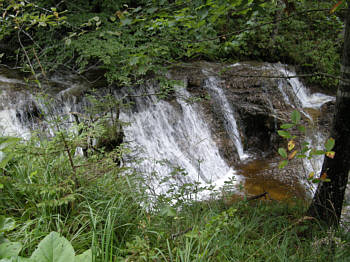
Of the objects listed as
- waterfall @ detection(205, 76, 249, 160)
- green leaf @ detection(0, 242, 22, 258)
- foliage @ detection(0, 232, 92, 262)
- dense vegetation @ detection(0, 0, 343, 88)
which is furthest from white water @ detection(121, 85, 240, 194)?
foliage @ detection(0, 232, 92, 262)

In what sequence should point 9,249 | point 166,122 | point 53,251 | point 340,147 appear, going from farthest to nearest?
point 166,122 → point 340,147 → point 9,249 → point 53,251

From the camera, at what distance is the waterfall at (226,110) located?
24.6ft

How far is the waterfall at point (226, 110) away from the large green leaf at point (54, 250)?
659 cm

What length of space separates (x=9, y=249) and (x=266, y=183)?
554cm

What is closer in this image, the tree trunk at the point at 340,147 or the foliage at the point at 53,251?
the foliage at the point at 53,251

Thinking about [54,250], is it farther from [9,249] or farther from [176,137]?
[176,137]

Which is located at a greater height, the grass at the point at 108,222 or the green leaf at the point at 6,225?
the green leaf at the point at 6,225

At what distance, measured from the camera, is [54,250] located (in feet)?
3.47

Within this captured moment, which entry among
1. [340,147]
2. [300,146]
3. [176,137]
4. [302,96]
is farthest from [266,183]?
[302,96]

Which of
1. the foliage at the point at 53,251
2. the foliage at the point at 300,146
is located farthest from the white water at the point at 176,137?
the foliage at the point at 53,251

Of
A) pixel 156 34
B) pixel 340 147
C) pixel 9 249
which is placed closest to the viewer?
pixel 9 249

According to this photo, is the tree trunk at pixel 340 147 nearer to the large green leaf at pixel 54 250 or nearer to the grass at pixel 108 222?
the grass at pixel 108 222


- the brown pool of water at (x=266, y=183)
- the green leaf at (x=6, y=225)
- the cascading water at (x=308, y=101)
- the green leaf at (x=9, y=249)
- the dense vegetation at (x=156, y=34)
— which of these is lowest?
the brown pool of water at (x=266, y=183)

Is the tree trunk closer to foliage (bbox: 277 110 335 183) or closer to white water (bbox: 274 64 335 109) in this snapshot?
foliage (bbox: 277 110 335 183)
